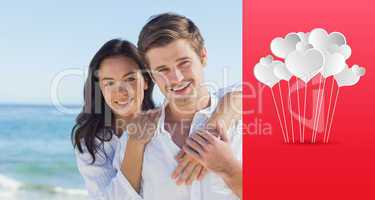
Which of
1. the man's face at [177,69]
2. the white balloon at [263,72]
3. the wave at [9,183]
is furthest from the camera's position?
the wave at [9,183]

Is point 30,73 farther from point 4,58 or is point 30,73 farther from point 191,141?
point 191,141

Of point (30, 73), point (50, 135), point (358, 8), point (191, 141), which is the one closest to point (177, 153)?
point (191, 141)

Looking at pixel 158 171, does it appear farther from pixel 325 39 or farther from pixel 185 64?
pixel 325 39

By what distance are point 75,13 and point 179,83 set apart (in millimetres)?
593

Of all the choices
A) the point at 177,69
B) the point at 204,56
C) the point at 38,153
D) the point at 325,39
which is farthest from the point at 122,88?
the point at 325,39

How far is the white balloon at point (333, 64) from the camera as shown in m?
2.37

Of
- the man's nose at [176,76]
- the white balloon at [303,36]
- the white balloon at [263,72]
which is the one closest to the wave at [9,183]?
the man's nose at [176,76]

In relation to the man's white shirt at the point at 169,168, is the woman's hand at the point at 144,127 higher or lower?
higher

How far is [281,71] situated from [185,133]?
19.6 inches

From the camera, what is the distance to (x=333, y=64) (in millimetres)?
2383

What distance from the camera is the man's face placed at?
2312 mm

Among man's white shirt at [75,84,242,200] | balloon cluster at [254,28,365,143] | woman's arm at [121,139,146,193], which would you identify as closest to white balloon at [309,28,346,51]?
balloon cluster at [254,28,365,143]

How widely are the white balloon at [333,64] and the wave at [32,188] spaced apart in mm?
1192

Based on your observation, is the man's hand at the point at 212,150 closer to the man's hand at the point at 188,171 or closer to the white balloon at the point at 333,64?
the man's hand at the point at 188,171
